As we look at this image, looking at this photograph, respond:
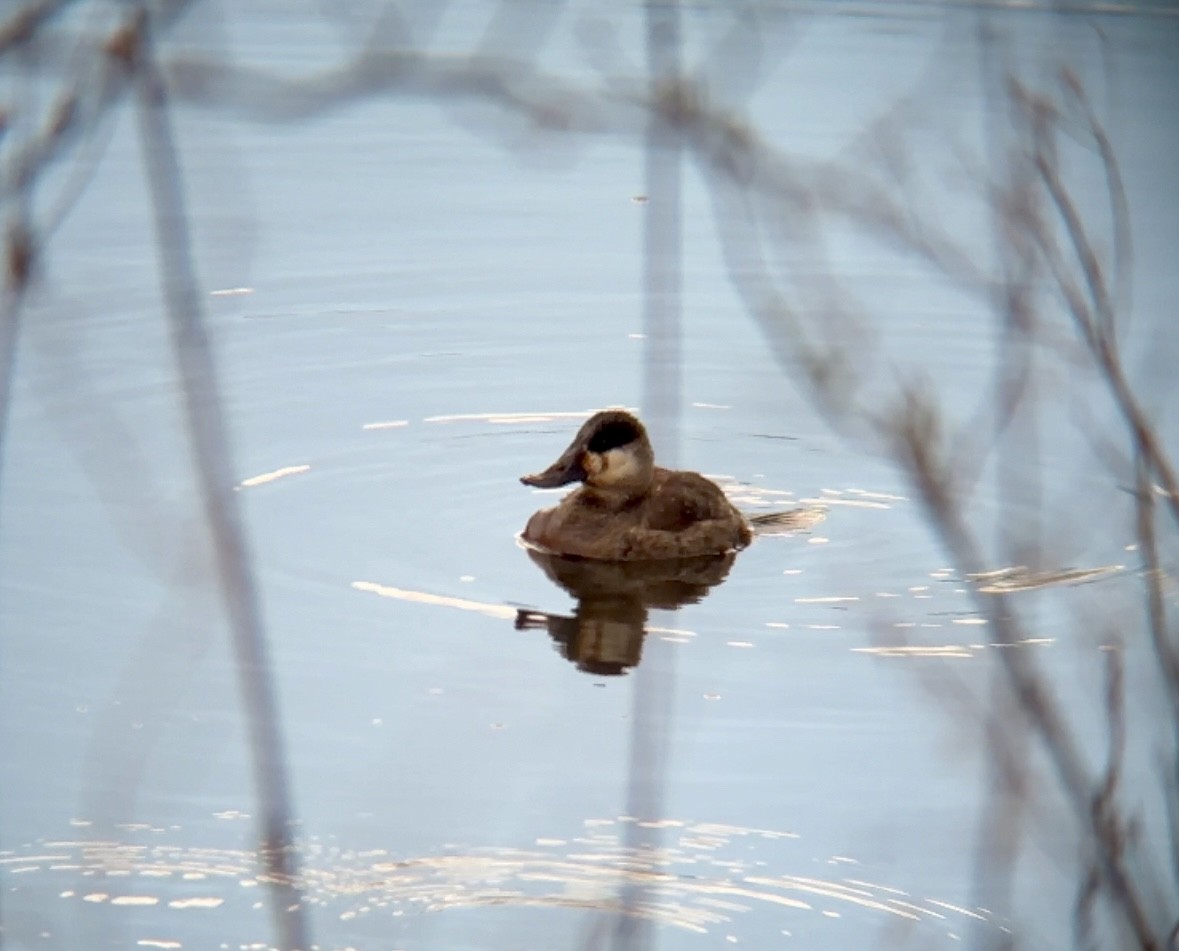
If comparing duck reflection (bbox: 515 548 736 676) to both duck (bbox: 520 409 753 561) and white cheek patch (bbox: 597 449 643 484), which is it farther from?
→ white cheek patch (bbox: 597 449 643 484)

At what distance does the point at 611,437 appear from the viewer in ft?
23.9

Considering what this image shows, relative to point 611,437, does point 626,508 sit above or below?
below

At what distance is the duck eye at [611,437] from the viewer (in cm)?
727

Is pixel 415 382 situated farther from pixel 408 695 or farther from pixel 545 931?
pixel 545 931

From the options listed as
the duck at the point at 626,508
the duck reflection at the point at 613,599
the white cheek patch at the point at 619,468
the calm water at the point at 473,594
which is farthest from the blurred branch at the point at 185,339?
the white cheek patch at the point at 619,468

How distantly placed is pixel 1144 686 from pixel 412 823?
2.00m

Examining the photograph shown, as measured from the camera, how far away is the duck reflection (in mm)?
6121

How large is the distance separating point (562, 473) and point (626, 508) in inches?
10.6

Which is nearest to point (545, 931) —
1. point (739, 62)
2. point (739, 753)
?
point (739, 753)

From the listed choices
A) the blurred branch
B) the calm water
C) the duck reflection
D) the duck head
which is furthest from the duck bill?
the blurred branch

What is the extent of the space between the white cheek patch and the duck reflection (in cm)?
31

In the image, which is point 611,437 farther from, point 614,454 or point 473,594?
point 473,594

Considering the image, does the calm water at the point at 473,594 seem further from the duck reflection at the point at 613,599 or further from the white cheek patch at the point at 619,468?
the white cheek patch at the point at 619,468

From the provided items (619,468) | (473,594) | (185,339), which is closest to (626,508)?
(619,468)
